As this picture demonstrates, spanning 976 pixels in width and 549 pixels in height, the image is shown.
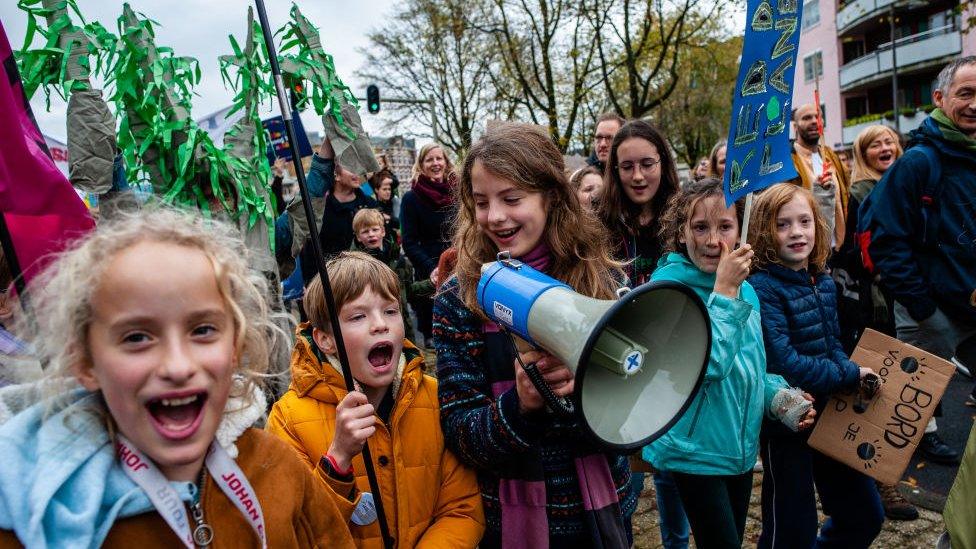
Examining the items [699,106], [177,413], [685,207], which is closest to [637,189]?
[685,207]

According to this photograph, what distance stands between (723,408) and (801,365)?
0.45 metres

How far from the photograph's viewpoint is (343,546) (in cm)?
142

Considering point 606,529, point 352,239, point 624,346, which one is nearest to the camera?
point 624,346

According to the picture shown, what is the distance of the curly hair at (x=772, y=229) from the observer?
280cm

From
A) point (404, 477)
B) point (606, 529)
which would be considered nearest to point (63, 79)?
point (404, 477)

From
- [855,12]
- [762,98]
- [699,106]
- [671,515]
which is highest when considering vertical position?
[855,12]

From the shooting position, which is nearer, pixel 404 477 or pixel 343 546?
pixel 343 546

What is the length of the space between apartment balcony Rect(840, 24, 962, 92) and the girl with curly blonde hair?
33054mm

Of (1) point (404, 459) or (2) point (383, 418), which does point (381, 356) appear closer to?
(2) point (383, 418)

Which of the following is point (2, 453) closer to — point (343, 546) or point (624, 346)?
point (343, 546)

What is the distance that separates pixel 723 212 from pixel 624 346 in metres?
1.21

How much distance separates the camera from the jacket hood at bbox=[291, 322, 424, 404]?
Answer: 74.9 inches

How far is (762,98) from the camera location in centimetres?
233

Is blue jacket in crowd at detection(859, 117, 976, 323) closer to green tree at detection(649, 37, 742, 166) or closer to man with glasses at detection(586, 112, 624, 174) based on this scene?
man with glasses at detection(586, 112, 624, 174)
